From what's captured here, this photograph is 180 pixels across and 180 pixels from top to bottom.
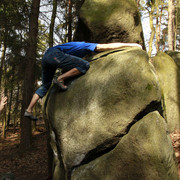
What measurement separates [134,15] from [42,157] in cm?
894

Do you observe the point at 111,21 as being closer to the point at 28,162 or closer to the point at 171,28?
the point at 171,28

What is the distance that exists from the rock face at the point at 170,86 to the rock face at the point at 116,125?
196 inches

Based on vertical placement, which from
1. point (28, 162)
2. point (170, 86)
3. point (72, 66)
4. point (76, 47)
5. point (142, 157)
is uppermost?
point (76, 47)

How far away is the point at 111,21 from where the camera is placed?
525cm

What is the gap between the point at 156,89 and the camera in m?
3.39

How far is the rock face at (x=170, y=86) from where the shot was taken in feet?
25.8

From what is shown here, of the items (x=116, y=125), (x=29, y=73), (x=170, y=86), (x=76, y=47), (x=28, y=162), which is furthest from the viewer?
(x=29, y=73)

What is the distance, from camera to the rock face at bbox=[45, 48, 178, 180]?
304cm

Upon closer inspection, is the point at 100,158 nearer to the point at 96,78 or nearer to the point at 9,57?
the point at 96,78

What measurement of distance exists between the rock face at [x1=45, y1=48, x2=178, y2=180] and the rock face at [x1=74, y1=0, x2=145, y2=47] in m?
1.53

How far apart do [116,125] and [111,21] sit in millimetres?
3239

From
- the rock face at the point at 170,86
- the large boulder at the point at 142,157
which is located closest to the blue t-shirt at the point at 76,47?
the large boulder at the point at 142,157

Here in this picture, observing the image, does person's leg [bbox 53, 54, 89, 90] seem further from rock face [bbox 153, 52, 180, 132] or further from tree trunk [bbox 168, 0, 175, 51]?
tree trunk [bbox 168, 0, 175, 51]

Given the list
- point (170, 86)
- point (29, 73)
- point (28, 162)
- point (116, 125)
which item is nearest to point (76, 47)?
point (116, 125)
